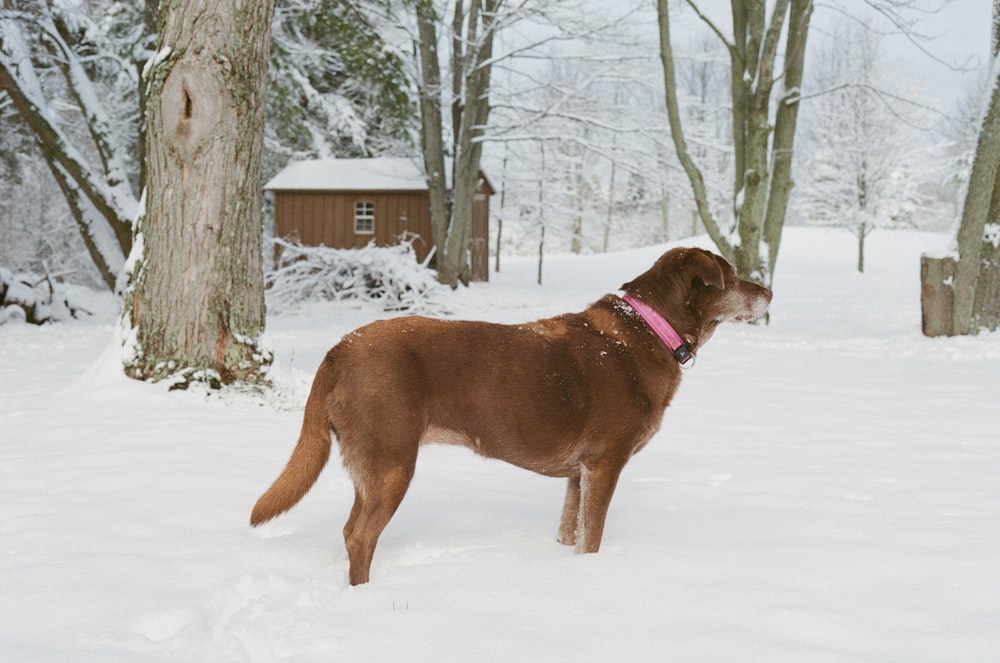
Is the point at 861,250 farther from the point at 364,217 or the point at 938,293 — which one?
the point at 938,293

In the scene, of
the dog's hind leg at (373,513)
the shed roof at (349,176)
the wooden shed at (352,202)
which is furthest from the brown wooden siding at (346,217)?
the dog's hind leg at (373,513)

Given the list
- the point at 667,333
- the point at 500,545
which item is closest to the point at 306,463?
the point at 500,545

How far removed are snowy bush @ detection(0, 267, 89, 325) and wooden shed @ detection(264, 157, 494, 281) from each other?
10483 mm

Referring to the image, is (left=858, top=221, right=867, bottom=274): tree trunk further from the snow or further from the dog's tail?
the dog's tail

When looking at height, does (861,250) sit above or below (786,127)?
below

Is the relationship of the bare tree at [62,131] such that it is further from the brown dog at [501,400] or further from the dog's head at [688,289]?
the dog's head at [688,289]

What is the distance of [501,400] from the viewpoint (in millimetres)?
3391

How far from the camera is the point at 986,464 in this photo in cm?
509

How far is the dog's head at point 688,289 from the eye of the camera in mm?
3891

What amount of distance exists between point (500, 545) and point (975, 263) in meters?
10.9

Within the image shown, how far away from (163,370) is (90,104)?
1150 cm

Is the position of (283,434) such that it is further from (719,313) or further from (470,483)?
(719,313)

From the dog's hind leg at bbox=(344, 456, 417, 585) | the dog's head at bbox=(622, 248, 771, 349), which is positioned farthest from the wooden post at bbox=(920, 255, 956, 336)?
the dog's hind leg at bbox=(344, 456, 417, 585)


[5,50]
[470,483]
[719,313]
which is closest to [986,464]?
[719,313]
